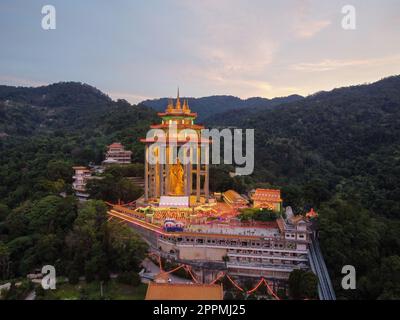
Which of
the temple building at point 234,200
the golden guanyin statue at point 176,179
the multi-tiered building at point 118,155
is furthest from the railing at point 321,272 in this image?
the multi-tiered building at point 118,155

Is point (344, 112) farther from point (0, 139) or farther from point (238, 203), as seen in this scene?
point (0, 139)

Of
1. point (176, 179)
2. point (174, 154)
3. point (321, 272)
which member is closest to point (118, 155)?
point (176, 179)

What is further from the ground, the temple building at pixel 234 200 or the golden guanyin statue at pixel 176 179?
the golden guanyin statue at pixel 176 179

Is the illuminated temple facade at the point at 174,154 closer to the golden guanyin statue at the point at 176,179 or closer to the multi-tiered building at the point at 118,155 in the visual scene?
the golden guanyin statue at the point at 176,179

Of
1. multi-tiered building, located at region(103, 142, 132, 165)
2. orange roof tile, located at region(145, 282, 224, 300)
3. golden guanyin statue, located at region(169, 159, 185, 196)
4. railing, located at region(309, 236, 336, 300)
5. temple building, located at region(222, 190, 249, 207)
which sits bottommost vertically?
railing, located at region(309, 236, 336, 300)

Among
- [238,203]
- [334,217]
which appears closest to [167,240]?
[238,203]

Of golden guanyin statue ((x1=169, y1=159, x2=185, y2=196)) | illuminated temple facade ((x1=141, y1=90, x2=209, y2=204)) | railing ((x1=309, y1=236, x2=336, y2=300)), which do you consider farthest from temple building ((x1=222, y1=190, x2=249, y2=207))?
railing ((x1=309, y1=236, x2=336, y2=300))

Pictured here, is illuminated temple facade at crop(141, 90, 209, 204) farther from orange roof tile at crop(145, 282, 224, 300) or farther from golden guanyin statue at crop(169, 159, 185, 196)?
orange roof tile at crop(145, 282, 224, 300)

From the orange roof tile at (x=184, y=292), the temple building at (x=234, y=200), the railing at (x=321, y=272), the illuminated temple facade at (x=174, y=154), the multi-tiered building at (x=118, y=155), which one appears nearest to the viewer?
the orange roof tile at (x=184, y=292)
